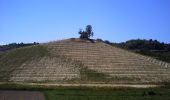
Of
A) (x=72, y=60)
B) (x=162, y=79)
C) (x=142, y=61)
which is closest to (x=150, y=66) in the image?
(x=142, y=61)

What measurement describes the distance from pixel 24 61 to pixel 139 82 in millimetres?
22389

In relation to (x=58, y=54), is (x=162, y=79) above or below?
below

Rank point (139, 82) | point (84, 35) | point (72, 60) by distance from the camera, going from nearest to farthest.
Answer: point (139, 82)
point (72, 60)
point (84, 35)

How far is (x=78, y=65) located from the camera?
215 feet

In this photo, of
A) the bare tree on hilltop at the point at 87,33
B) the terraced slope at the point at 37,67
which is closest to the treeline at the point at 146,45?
the bare tree on hilltop at the point at 87,33

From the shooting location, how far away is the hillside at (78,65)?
6038 centimetres

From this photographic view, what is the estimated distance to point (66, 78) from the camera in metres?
59.5

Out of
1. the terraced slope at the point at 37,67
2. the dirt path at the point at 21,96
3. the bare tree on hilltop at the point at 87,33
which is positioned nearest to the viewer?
the dirt path at the point at 21,96

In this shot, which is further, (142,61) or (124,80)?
(142,61)

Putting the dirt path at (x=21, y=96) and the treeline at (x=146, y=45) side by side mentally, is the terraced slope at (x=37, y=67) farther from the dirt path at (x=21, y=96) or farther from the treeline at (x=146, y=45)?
the treeline at (x=146, y=45)

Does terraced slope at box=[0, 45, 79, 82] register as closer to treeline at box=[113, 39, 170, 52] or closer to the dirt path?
the dirt path

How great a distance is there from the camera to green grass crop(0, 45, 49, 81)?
218 ft

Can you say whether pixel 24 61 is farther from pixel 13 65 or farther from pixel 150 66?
pixel 150 66

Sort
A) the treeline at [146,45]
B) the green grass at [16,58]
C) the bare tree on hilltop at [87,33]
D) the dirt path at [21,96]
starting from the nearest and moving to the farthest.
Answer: the dirt path at [21,96], the green grass at [16,58], the bare tree on hilltop at [87,33], the treeline at [146,45]
